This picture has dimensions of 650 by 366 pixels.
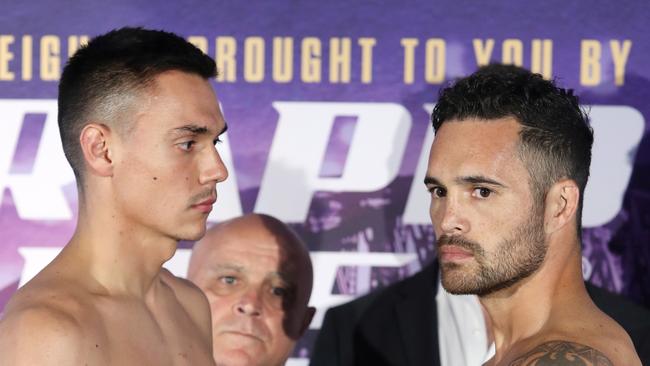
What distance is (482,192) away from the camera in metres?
2.09

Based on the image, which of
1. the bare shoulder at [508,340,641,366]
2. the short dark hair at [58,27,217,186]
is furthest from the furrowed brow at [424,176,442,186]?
the short dark hair at [58,27,217,186]

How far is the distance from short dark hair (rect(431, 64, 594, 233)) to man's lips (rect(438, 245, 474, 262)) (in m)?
0.16

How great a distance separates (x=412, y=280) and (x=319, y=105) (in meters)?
0.55

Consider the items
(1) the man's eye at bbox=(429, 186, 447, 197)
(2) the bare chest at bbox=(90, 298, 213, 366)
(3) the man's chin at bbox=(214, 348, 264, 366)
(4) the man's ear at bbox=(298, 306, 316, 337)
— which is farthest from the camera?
(4) the man's ear at bbox=(298, 306, 316, 337)

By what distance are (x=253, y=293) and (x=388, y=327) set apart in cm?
40

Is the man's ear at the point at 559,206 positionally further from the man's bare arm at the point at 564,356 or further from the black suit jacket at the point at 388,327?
the black suit jacket at the point at 388,327

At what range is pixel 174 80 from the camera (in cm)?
215

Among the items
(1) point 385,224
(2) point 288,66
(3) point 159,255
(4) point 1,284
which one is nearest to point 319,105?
(2) point 288,66

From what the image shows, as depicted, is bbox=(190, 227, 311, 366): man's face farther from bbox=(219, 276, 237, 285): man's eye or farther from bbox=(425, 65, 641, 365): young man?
bbox=(425, 65, 641, 365): young man

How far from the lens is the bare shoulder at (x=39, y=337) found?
6.15 feet

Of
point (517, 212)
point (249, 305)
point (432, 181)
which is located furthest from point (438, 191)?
point (249, 305)

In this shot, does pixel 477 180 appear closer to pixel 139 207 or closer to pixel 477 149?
pixel 477 149

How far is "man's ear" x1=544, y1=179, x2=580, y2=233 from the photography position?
6.82ft

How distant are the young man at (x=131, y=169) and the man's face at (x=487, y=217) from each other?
417mm
